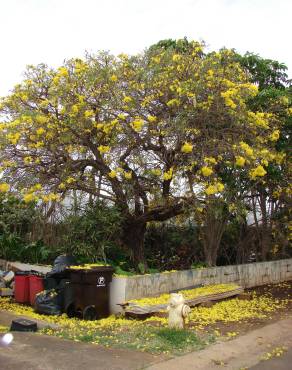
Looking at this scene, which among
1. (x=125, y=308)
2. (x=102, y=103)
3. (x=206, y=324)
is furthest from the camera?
(x=102, y=103)

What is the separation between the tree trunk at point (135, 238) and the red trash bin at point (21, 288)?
261cm

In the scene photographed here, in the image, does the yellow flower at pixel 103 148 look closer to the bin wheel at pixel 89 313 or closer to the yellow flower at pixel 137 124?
the yellow flower at pixel 137 124

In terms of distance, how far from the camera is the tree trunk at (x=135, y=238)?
39.3 feet

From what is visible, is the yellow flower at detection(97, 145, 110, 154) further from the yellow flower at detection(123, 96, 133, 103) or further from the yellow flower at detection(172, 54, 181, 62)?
the yellow flower at detection(172, 54, 181, 62)

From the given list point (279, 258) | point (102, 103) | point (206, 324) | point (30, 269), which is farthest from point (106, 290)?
point (279, 258)

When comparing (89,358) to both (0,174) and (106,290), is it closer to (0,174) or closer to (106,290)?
(106,290)

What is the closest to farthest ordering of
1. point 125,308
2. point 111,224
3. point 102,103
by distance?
point 125,308 < point 102,103 < point 111,224

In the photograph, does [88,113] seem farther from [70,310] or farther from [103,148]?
[70,310]

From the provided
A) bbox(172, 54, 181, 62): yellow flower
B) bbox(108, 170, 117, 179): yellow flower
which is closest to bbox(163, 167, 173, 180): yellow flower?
bbox(108, 170, 117, 179): yellow flower

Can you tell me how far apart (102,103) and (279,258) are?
9257mm

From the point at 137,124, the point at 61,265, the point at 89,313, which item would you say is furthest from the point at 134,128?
the point at 89,313

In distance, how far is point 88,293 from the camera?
958 cm

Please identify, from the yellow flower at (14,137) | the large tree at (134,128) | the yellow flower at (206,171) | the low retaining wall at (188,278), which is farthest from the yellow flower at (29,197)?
the yellow flower at (206,171)

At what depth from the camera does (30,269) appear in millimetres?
12266
